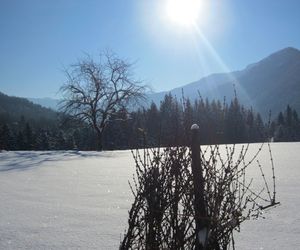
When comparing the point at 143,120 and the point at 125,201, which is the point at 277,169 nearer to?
the point at 125,201

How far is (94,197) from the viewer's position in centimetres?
700

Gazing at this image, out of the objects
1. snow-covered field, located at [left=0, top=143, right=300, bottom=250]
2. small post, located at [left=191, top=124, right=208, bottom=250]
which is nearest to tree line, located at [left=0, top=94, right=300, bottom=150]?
small post, located at [left=191, top=124, right=208, bottom=250]

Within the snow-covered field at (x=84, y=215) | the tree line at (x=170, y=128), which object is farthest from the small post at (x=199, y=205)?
the snow-covered field at (x=84, y=215)

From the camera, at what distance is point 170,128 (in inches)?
133

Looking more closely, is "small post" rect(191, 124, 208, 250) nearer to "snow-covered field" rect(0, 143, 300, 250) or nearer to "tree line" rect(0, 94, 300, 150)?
"tree line" rect(0, 94, 300, 150)

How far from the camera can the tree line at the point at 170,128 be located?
10.8ft

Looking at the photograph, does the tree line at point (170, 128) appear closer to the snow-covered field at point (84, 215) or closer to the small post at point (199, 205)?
the small post at point (199, 205)

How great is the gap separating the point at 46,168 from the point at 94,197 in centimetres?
558

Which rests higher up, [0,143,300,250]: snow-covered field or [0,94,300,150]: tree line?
[0,94,300,150]: tree line

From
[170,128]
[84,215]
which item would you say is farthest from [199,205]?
[84,215]

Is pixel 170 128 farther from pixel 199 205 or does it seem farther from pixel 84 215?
pixel 84 215

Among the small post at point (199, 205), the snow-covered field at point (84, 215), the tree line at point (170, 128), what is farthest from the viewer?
the snow-covered field at point (84, 215)

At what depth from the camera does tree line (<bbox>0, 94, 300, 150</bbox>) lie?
3.30 m

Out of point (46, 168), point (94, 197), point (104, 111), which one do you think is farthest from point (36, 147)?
point (94, 197)
